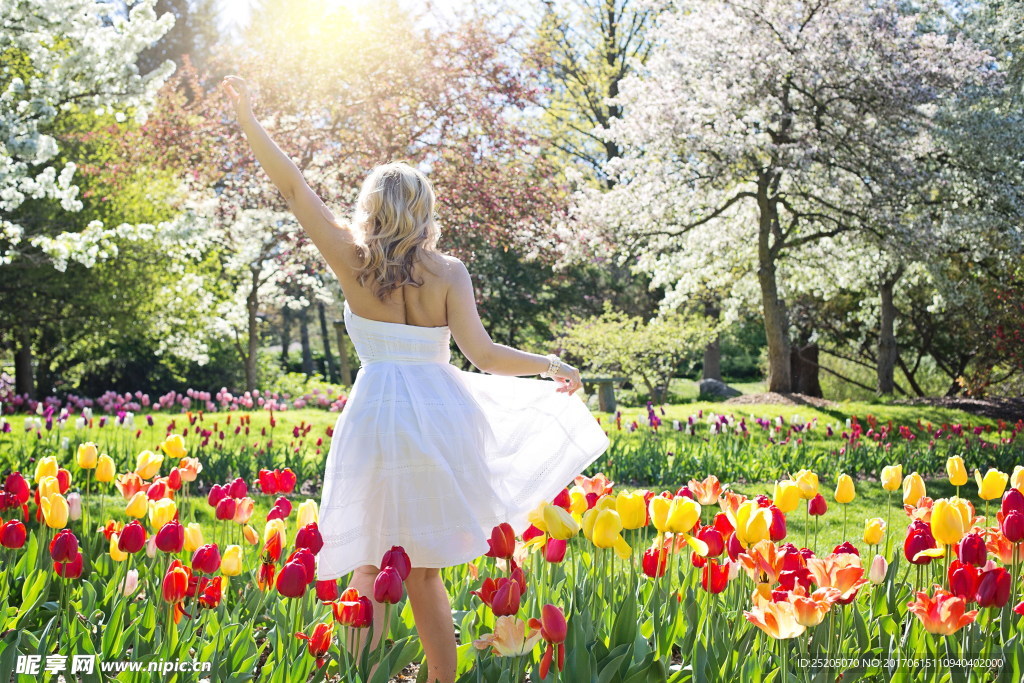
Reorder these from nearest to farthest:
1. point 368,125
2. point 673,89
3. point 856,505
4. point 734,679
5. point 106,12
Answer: point 734,679 → point 856,505 → point 106,12 → point 368,125 → point 673,89

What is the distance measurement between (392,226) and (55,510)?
4.70ft

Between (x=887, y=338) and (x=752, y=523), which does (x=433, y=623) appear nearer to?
(x=752, y=523)

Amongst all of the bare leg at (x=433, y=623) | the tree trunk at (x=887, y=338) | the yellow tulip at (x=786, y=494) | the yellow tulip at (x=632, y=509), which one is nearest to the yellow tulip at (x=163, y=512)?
the bare leg at (x=433, y=623)

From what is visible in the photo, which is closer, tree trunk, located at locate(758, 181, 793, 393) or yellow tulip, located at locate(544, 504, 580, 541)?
yellow tulip, located at locate(544, 504, 580, 541)

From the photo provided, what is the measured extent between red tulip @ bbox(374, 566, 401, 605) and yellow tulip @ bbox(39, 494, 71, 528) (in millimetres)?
1269

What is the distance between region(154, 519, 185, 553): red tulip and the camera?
8.62 ft

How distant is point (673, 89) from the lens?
1280cm

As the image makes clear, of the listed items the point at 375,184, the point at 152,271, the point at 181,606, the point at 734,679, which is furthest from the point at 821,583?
the point at 152,271

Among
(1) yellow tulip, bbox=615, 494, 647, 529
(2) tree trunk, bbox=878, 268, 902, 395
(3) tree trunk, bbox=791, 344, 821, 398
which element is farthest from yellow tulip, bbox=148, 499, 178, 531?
(3) tree trunk, bbox=791, 344, 821, 398

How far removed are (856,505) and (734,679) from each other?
15.7 feet

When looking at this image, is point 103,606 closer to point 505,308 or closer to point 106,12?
point 106,12

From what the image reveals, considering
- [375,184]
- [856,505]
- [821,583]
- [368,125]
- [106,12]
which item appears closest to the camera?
[821,583]

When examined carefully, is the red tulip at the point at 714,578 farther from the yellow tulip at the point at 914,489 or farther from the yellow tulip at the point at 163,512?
the yellow tulip at the point at 163,512

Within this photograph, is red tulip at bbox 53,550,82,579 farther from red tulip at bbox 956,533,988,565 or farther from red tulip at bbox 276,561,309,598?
red tulip at bbox 956,533,988,565
